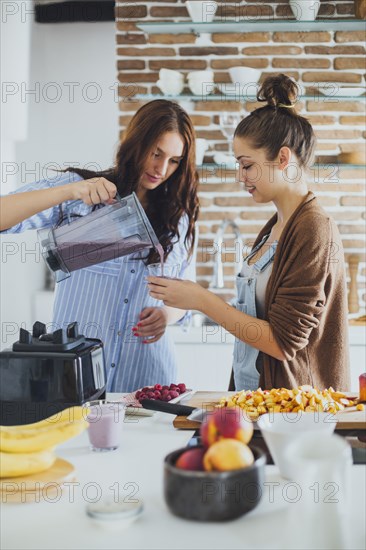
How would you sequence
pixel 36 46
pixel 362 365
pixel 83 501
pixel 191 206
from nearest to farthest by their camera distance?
1. pixel 83 501
2. pixel 191 206
3. pixel 362 365
4. pixel 36 46

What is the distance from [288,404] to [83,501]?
0.57 m

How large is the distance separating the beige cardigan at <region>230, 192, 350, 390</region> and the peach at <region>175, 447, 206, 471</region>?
2.73ft

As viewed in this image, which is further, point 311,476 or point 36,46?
point 36,46

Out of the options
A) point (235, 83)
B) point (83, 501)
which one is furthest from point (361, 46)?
point (83, 501)

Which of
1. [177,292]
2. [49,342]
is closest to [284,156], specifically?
[177,292]

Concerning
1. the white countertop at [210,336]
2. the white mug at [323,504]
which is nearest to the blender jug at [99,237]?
the white mug at [323,504]

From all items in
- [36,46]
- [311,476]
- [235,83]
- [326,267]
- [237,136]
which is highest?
[36,46]

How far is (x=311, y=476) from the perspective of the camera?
1.01 metres

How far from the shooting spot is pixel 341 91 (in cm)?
386

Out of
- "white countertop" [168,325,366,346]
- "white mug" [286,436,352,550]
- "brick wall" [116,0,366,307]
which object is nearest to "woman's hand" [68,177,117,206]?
"white mug" [286,436,352,550]

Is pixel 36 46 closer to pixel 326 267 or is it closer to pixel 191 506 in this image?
pixel 326 267

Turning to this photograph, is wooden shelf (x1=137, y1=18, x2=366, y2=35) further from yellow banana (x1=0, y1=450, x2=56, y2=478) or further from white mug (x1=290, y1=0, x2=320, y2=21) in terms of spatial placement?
yellow banana (x1=0, y1=450, x2=56, y2=478)

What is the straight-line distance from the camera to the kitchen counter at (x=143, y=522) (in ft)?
3.38

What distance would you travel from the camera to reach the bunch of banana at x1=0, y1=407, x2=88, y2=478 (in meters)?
1.21
